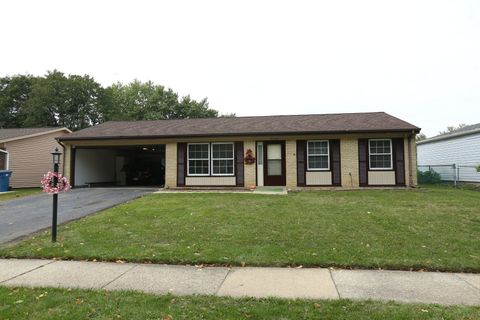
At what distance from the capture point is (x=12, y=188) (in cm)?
2048

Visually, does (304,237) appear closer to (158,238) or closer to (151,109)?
(158,238)

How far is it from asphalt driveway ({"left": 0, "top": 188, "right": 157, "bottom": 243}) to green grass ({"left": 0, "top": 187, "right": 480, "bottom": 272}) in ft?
2.83

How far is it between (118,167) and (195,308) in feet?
72.3

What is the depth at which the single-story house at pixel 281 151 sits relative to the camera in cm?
1600

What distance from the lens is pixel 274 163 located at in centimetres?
1678

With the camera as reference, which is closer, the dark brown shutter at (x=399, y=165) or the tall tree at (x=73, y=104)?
the dark brown shutter at (x=399, y=165)

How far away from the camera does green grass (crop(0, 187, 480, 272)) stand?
5797 millimetres

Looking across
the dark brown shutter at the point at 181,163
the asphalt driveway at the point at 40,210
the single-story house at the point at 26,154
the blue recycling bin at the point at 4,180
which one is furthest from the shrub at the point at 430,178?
the blue recycling bin at the point at 4,180

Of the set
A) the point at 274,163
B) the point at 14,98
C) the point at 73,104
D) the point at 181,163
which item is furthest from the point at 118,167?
the point at 14,98

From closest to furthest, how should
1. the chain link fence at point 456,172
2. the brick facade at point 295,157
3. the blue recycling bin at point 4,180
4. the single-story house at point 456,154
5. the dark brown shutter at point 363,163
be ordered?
the brick facade at point 295,157 < the dark brown shutter at point 363,163 < the blue recycling bin at point 4,180 < the chain link fence at point 456,172 < the single-story house at point 456,154

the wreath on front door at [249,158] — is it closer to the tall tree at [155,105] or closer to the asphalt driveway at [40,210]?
the asphalt driveway at [40,210]

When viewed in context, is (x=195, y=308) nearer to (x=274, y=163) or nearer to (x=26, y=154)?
(x=274, y=163)

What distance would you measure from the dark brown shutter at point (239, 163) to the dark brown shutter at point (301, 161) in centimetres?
268

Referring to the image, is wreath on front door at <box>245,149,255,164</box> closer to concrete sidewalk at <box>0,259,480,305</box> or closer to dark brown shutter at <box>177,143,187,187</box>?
dark brown shutter at <box>177,143,187,187</box>
